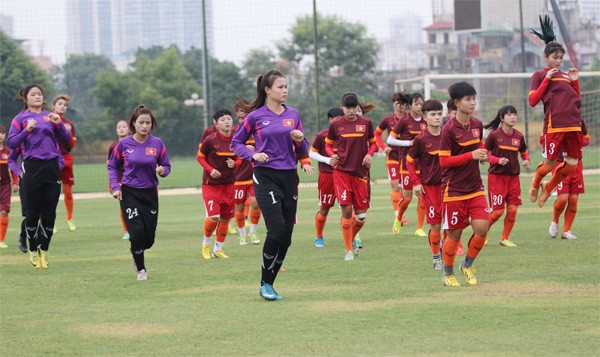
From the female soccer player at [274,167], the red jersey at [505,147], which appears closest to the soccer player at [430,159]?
the red jersey at [505,147]

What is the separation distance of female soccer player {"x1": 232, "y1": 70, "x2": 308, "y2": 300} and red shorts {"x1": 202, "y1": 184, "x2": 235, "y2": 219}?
416 centimetres

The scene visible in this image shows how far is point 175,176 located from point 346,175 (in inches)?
1122

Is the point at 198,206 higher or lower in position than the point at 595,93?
lower

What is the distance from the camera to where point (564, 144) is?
1399cm

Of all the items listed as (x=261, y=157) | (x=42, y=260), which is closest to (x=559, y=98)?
(x=261, y=157)

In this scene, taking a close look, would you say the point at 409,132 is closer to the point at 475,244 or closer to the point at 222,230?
the point at 222,230

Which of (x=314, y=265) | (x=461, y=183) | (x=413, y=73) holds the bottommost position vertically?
(x=314, y=265)

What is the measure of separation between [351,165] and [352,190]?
323 mm

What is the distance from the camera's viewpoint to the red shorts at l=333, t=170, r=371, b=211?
14344mm

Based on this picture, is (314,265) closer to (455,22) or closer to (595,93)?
(595,93)

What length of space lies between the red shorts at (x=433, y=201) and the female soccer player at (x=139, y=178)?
3258mm

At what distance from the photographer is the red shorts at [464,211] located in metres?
11.2

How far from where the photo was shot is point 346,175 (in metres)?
14.4

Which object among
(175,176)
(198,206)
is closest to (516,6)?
(175,176)
